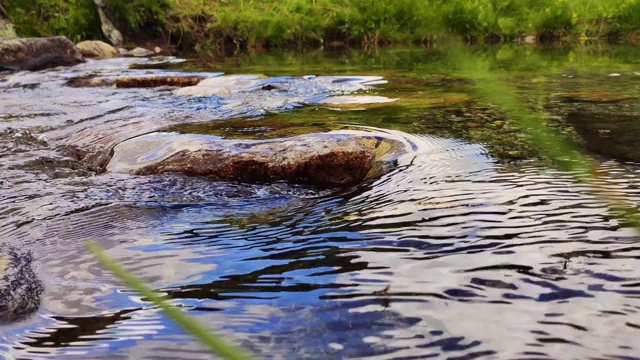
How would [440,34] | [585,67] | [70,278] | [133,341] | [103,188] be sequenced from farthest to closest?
[585,67] → [103,188] → [70,278] → [133,341] → [440,34]

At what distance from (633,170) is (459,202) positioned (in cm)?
94

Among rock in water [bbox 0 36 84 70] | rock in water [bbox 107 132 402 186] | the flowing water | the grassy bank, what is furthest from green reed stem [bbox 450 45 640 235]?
the grassy bank

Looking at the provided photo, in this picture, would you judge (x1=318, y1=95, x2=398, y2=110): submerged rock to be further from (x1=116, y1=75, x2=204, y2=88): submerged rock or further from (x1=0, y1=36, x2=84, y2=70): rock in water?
(x1=0, y1=36, x2=84, y2=70): rock in water

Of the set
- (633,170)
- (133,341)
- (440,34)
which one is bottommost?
(133,341)

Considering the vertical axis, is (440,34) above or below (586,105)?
above

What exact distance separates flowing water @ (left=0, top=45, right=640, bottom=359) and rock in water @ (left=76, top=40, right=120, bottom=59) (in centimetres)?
973

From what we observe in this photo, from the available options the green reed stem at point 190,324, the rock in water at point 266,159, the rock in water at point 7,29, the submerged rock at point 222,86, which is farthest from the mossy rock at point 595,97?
the rock in water at point 7,29

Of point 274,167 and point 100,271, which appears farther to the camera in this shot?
point 274,167

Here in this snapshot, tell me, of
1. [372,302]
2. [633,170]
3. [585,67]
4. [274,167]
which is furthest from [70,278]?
[585,67]

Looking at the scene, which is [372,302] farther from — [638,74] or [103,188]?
[638,74]

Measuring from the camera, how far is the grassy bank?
14719 mm

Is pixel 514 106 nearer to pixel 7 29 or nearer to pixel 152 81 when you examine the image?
pixel 152 81

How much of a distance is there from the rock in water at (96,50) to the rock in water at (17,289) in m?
11.9

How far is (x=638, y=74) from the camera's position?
6328mm
